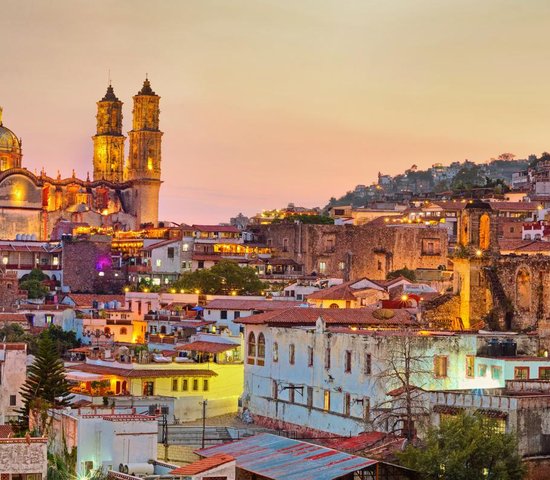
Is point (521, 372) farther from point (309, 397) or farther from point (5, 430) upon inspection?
point (5, 430)

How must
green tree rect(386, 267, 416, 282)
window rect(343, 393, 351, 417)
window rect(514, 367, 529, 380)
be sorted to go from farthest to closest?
green tree rect(386, 267, 416, 282) < window rect(343, 393, 351, 417) < window rect(514, 367, 529, 380)

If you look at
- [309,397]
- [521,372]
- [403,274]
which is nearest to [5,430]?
[309,397]

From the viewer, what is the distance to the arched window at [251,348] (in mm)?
55344

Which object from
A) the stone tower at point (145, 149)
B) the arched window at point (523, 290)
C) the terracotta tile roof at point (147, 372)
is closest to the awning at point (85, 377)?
the terracotta tile roof at point (147, 372)

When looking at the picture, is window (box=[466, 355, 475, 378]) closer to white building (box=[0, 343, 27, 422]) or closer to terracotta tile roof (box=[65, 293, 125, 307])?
white building (box=[0, 343, 27, 422])

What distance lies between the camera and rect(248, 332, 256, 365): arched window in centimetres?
5534

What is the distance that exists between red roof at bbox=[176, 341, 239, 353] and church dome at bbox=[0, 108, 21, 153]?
75895mm

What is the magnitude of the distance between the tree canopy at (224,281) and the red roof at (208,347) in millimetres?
24409

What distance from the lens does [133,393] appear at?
54906 millimetres

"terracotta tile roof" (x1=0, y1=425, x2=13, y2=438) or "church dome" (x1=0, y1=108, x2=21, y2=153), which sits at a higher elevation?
"church dome" (x1=0, y1=108, x2=21, y2=153)

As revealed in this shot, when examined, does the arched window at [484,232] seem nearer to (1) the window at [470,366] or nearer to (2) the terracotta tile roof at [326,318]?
(2) the terracotta tile roof at [326,318]

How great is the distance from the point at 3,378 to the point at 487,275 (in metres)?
19.4

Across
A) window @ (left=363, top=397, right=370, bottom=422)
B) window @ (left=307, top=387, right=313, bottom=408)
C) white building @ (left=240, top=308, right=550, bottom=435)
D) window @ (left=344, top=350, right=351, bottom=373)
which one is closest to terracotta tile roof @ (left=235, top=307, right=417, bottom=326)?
white building @ (left=240, top=308, right=550, bottom=435)

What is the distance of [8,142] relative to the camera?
135000 mm
